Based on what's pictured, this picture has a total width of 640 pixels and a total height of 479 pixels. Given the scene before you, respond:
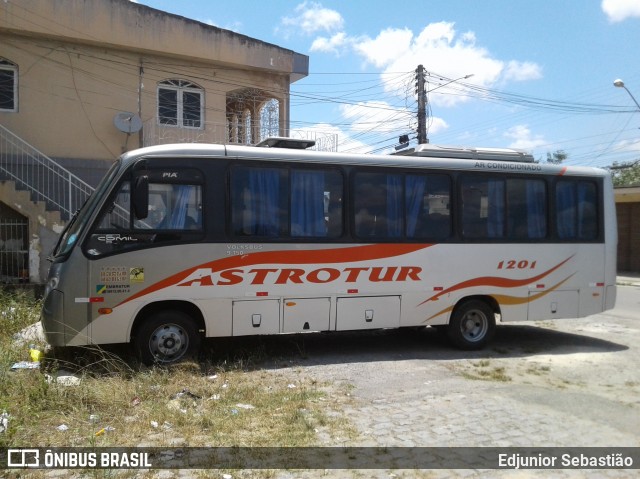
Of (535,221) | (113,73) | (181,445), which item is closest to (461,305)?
(535,221)

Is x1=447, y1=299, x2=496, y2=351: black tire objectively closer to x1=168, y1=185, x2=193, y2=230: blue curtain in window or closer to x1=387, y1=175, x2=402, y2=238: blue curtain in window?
x1=387, y1=175, x2=402, y2=238: blue curtain in window

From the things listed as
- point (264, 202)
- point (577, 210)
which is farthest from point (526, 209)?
point (264, 202)

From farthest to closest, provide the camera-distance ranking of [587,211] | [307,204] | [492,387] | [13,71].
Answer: [13,71]
[587,211]
[307,204]
[492,387]

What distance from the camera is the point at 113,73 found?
15.4 metres

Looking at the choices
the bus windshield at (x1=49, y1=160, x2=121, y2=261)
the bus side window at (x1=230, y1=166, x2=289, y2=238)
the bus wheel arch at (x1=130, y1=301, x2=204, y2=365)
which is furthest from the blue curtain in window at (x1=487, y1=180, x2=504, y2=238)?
the bus windshield at (x1=49, y1=160, x2=121, y2=261)

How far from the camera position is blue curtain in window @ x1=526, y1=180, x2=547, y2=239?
28.8ft

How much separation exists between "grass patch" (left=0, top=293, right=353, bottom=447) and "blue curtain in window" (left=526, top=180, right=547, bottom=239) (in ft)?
15.0

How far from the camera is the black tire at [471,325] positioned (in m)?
8.43

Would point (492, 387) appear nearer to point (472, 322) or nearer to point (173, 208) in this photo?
point (472, 322)

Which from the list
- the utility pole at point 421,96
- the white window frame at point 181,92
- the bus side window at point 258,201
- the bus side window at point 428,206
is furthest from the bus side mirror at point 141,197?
the utility pole at point 421,96

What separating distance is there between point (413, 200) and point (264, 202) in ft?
7.70

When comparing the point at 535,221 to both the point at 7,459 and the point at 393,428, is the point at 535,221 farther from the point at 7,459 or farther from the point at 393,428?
the point at 7,459

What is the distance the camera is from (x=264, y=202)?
7.37 meters

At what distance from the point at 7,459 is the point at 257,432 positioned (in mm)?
2006
